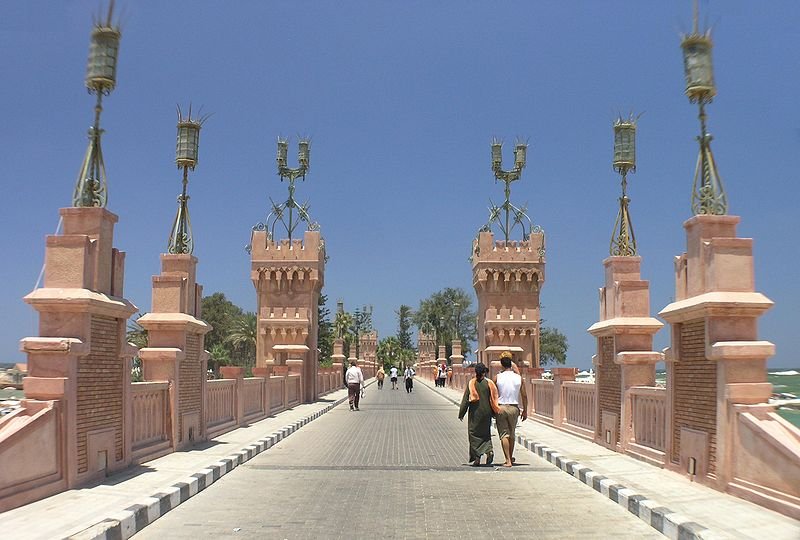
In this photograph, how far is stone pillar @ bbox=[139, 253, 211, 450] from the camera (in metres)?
13.4

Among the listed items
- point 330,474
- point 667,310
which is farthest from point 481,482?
point 667,310

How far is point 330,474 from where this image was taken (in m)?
11.8

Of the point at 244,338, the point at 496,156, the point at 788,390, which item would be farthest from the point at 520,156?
the point at 788,390

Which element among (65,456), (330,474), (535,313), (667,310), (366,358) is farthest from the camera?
(366,358)

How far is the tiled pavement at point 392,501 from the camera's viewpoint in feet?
25.6

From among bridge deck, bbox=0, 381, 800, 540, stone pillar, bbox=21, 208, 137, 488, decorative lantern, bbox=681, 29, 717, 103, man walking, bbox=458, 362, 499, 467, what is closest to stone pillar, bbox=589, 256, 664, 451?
bridge deck, bbox=0, 381, 800, 540

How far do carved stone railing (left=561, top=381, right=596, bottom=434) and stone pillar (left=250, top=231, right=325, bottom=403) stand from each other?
1640 cm

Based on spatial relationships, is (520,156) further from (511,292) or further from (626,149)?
(626,149)

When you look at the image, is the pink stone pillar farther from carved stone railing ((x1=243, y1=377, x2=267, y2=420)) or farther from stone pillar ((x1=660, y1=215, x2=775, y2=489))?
stone pillar ((x1=660, y1=215, x2=775, y2=489))

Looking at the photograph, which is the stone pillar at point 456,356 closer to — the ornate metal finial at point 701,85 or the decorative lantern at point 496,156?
the decorative lantern at point 496,156

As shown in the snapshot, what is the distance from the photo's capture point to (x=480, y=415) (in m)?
12.5

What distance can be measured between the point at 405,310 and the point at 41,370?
120 meters

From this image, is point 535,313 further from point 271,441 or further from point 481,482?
point 481,482

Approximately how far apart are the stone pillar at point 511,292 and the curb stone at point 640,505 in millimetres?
21967
